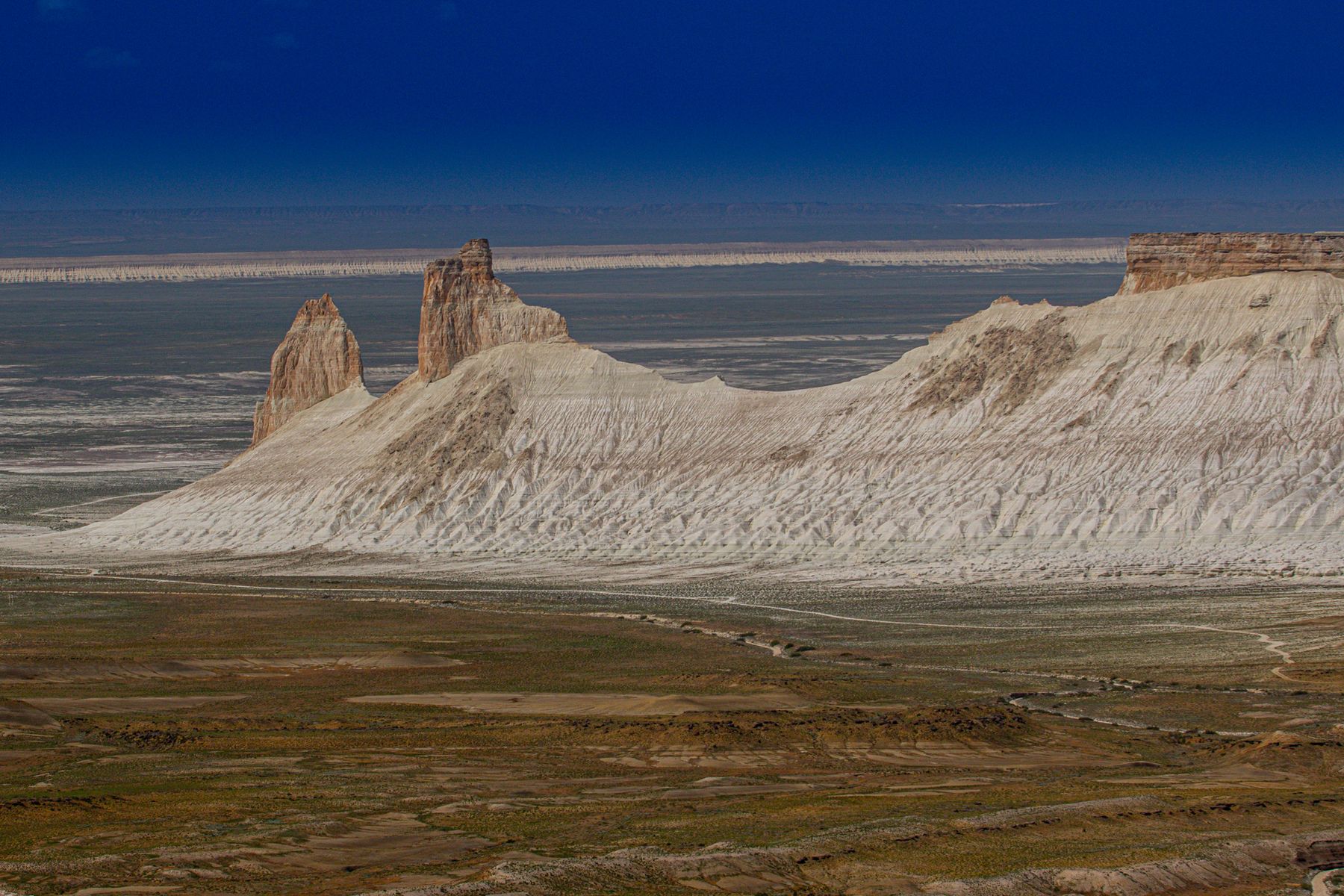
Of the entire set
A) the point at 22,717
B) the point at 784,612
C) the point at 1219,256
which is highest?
the point at 1219,256

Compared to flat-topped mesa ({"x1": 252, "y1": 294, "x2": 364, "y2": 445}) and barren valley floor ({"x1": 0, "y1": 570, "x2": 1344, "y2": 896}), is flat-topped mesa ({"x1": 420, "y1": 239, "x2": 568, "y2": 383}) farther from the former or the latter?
barren valley floor ({"x1": 0, "y1": 570, "x2": 1344, "y2": 896})

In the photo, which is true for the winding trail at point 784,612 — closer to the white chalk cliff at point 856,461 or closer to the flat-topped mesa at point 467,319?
the white chalk cliff at point 856,461

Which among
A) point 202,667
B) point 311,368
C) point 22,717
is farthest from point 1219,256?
point 22,717

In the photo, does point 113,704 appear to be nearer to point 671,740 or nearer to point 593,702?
point 593,702

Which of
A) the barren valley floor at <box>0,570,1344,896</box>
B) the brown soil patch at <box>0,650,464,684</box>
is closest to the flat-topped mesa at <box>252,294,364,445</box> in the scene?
the barren valley floor at <box>0,570,1344,896</box>

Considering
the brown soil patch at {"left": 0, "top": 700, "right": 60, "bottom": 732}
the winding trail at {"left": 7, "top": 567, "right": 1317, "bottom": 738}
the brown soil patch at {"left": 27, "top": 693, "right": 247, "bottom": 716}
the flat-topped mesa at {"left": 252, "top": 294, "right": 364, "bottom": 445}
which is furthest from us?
the flat-topped mesa at {"left": 252, "top": 294, "right": 364, "bottom": 445}

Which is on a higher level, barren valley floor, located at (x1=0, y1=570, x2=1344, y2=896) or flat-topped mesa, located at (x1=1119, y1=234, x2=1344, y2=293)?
flat-topped mesa, located at (x1=1119, y1=234, x2=1344, y2=293)
